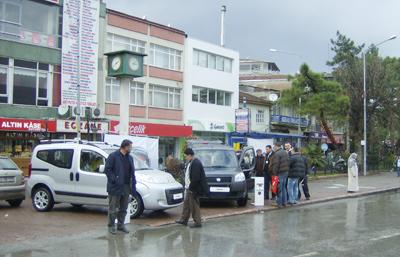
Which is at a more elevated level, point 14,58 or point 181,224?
point 14,58

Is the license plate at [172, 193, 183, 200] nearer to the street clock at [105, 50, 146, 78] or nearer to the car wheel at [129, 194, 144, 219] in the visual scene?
the car wheel at [129, 194, 144, 219]

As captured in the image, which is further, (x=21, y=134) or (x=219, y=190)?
(x=21, y=134)

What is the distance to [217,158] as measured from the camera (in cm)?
1728

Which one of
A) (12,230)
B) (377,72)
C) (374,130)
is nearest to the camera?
(12,230)

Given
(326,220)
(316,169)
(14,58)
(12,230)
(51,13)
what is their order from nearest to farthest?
(12,230)
(326,220)
(14,58)
(51,13)
(316,169)

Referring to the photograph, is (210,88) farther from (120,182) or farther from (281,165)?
(120,182)

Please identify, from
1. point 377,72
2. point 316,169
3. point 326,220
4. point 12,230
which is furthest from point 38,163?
point 377,72

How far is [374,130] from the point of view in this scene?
41781mm

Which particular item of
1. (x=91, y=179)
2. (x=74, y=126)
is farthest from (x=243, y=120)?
(x=91, y=179)

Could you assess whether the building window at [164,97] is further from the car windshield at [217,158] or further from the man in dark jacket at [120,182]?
the man in dark jacket at [120,182]

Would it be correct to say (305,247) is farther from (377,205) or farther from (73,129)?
(73,129)

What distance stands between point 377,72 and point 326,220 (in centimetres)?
2748

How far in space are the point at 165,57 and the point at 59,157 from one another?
1036 inches

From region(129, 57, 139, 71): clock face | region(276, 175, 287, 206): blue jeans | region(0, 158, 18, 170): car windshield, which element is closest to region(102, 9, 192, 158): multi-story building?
region(129, 57, 139, 71): clock face
